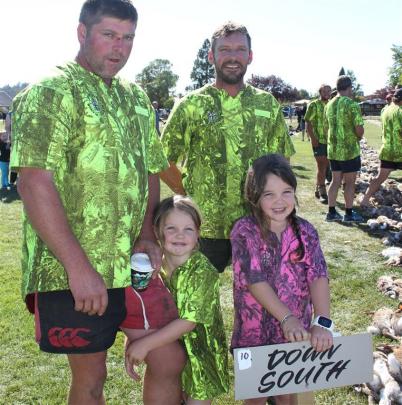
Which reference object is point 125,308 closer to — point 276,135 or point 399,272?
point 276,135

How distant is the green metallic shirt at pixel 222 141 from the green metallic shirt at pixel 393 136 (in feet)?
20.5

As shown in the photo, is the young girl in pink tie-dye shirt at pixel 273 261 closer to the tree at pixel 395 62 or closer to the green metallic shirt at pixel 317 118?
the green metallic shirt at pixel 317 118

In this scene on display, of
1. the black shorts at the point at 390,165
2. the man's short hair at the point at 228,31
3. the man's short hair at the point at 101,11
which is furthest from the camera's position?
the black shorts at the point at 390,165

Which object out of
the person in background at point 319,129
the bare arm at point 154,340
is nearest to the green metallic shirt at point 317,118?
the person in background at point 319,129

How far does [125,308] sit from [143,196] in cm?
54

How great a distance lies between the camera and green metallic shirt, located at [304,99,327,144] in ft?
33.1

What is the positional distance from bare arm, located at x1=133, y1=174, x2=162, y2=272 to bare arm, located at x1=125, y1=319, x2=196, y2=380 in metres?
0.28

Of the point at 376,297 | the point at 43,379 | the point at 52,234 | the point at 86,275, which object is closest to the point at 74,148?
the point at 52,234

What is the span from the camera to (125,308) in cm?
242

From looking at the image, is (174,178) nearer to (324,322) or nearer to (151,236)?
(151,236)

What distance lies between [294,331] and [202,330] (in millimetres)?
516

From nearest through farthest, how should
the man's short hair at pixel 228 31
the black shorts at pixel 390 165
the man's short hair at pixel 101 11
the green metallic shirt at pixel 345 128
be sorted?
the man's short hair at pixel 101 11, the man's short hair at pixel 228 31, the green metallic shirt at pixel 345 128, the black shorts at pixel 390 165

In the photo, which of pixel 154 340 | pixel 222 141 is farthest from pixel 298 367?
pixel 222 141

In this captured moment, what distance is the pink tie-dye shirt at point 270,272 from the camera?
2.74 m
